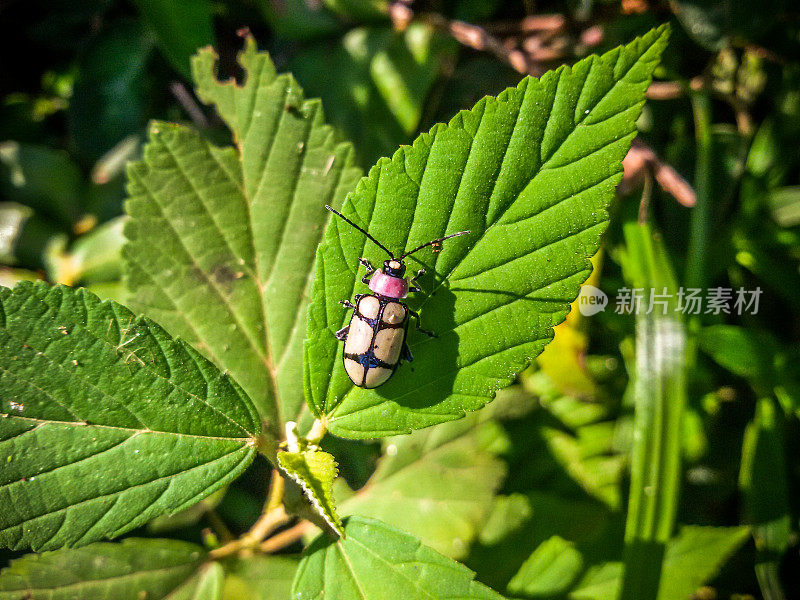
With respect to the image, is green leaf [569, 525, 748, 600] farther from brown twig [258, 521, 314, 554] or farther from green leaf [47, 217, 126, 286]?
green leaf [47, 217, 126, 286]

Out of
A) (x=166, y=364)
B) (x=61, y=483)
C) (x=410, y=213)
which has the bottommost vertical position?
(x=61, y=483)

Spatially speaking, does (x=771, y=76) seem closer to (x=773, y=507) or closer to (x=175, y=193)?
(x=773, y=507)

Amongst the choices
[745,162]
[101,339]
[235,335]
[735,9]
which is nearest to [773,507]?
[745,162]

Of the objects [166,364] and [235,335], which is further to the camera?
[235,335]

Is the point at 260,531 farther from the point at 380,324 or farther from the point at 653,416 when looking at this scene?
the point at 653,416

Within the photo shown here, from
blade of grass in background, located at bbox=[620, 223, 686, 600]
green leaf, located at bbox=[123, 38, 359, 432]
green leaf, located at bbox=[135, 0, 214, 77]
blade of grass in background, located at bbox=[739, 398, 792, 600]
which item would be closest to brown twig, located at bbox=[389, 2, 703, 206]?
blade of grass in background, located at bbox=[620, 223, 686, 600]

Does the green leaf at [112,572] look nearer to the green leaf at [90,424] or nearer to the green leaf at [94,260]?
the green leaf at [90,424]

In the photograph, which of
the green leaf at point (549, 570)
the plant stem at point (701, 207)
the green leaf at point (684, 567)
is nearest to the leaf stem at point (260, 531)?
the green leaf at point (549, 570)
